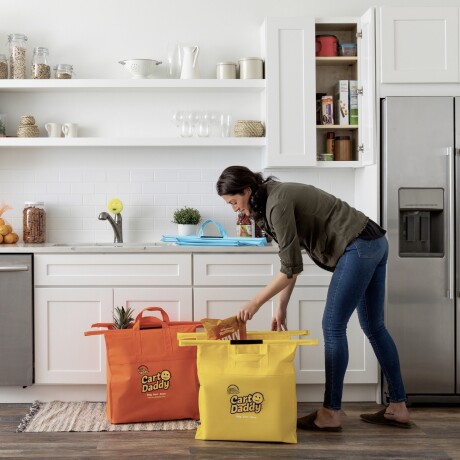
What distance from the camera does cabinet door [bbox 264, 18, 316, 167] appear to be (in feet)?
14.1

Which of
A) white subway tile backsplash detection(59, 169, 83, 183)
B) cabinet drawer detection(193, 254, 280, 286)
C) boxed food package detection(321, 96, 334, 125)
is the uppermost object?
boxed food package detection(321, 96, 334, 125)

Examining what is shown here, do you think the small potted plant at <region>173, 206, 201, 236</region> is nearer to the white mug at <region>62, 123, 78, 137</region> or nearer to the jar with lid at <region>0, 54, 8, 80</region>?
the white mug at <region>62, 123, 78, 137</region>

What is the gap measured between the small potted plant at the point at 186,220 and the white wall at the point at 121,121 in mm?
152

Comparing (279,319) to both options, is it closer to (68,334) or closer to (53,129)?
(68,334)

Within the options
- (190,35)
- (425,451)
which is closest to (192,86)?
(190,35)

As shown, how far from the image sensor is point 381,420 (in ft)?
12.0

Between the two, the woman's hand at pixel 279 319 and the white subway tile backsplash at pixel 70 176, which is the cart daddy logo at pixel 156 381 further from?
the white subway tile backsplash at pixel 70 176

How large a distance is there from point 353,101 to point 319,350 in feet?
4.78

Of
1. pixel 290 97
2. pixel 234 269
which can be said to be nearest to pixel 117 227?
pixel 234 269

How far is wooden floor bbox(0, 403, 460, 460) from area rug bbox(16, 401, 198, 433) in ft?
0.22

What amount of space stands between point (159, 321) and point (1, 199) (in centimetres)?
154

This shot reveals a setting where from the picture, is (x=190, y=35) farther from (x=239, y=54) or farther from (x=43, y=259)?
(x=43, y=259)

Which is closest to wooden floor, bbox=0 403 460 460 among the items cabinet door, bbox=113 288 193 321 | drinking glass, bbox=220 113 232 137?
cabinet door, bbox=113 288 193 321

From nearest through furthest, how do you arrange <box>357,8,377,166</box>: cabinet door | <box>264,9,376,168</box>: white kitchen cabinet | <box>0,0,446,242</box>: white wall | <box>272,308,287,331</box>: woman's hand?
1. <box>272,308,287,331</box>: woman's hand
2. <box>357,8,377,166</box>: cabinet door
3. <box>264,9,376,168</box>: white kitchen cabinet
4. <box>0,0,446,242</box>: white wall
